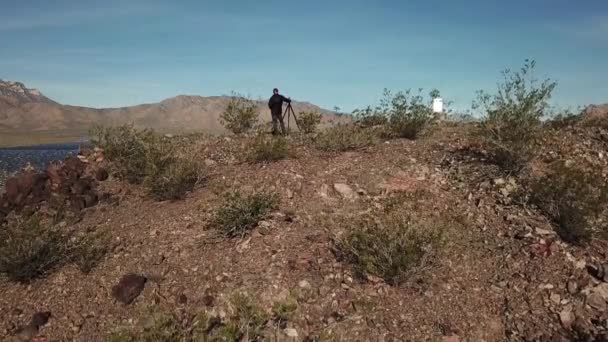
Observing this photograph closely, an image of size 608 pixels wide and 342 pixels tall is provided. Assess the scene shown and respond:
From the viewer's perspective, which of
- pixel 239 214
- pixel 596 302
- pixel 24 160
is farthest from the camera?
pixel 24 160

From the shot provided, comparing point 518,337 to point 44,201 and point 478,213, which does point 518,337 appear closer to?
point 478,213

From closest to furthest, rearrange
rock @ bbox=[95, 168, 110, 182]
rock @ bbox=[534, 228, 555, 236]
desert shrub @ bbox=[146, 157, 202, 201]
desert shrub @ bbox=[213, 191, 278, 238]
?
rock @ bbox=[534, 228, 555, 236], desert shrub @ bbox=[213, 191, 278, 238], desert shrub @ bbox=[146, 157, 202, 201], rock @ bbox=[95, 168, 110, 182]

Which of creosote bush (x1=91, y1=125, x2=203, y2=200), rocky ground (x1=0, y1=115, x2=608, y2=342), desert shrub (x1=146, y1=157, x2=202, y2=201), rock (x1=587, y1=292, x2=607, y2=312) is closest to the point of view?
rocky ground (x1=0, y1=115, x2=608, y2=342)

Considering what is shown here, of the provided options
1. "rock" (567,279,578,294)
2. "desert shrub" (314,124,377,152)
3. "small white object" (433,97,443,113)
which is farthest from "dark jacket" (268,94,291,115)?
"rock" (567,279,578,294)

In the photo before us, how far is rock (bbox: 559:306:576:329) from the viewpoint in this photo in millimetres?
6325

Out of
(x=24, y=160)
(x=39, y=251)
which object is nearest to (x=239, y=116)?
(x=39, y=251)

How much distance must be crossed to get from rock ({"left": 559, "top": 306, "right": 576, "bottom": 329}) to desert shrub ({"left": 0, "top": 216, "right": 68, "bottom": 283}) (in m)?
8.07

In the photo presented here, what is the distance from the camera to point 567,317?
6398mm

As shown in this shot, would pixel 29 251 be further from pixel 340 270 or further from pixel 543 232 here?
pixel 543 232

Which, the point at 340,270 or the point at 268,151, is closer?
the point at 340,270

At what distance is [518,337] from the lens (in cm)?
616

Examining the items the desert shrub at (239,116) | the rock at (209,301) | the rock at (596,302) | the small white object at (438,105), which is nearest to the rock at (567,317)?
the rock at (596,302)

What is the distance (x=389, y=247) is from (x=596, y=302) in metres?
3.11

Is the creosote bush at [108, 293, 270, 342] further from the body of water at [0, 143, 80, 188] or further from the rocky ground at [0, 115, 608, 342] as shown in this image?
the body of water at [0, 143, 80, 188]
